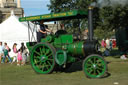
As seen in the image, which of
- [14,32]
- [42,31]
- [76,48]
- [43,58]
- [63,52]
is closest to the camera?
[63,52]

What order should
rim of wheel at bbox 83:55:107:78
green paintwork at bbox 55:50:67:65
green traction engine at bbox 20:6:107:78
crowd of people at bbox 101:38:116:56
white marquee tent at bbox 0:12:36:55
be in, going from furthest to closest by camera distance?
crowd of people at bbox 101:38:116:56, white marquee tent at bbox 0:12:36:55, green paintwork at bbox 55:50:67:65, green traction engine at bbox 20:6:107:78, rim of wheel at bbox 83:55:107:78

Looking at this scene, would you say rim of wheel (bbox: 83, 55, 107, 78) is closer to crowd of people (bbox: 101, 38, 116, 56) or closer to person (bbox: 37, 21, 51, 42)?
person (bbox: 37, 21, 51, 42)

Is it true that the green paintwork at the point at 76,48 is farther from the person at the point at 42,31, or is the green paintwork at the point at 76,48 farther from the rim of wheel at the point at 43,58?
the person at the point at 42,31

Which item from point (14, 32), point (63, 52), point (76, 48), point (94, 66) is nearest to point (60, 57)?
point (63, 52)

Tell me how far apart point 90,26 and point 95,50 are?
0.78m

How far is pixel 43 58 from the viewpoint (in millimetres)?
7449

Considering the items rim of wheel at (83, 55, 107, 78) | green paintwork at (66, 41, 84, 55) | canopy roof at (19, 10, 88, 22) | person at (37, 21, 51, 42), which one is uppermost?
canopy roof at (19, 10, 88, 22)

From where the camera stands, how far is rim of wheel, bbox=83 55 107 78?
6.43 meters

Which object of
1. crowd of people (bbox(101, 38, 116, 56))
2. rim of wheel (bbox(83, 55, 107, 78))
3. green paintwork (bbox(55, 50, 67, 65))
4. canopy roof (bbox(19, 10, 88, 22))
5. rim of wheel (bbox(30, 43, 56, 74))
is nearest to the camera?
rim of wheel (bbox(83, 55, 107, 78))

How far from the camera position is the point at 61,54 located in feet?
23.4

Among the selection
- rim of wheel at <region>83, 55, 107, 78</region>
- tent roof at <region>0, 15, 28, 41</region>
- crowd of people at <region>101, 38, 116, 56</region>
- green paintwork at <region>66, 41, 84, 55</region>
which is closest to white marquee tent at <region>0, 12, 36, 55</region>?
tent roof at <region>0, 15, 28, 41</region>

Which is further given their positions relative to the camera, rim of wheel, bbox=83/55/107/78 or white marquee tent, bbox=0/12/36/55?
white marquee tent, bbox=0/12/36/55

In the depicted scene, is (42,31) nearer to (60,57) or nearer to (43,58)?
(43,58)

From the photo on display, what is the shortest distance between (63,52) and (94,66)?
3.81 feet
